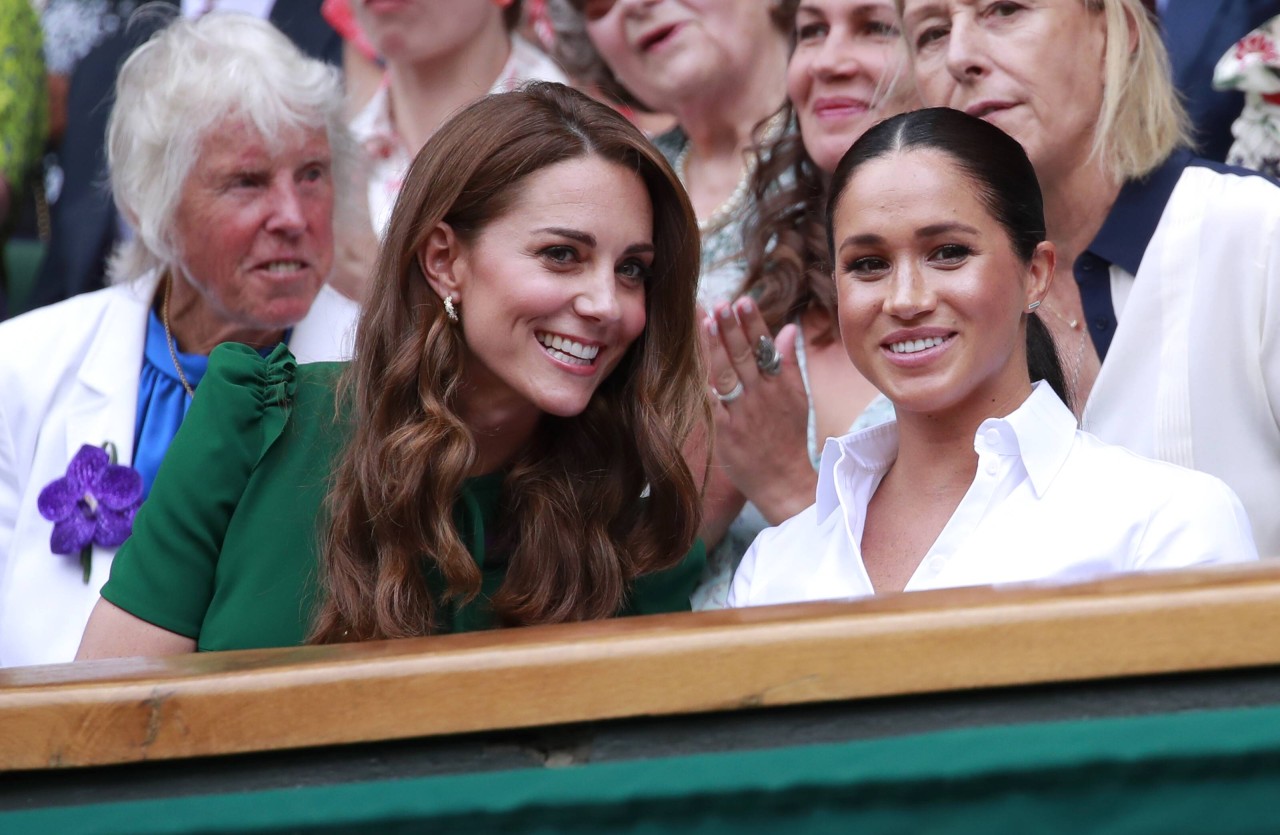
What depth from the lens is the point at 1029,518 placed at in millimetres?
1861

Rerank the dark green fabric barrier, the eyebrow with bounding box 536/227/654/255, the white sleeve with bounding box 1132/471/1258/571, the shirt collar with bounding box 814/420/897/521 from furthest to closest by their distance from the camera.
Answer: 1. the eyebrow with bounding box 536/227/654/255
2. the shirt collar with bounding box 814/420/897/521
3. the white sleeve with bounding box 1132/471/1258/571
4. the dark green fabric barrier

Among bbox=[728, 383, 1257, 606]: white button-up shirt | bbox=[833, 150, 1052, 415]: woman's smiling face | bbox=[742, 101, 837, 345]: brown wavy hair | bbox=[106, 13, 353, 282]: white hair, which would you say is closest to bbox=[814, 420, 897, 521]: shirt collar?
bbox=[728, 383, 1257, 606]: white button-up shirt

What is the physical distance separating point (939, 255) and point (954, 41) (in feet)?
2.17

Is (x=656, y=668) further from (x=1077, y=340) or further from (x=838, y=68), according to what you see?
(x=838, y=68)

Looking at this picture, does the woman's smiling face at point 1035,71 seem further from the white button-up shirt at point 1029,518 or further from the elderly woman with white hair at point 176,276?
the elderly woman with white hair at point 176,276

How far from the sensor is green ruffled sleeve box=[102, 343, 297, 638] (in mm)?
2170

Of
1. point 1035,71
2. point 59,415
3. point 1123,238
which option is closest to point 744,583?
point 1123,238

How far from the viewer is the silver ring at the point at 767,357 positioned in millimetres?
2613

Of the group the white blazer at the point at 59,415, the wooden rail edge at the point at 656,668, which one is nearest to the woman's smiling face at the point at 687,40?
the white blazer at the point at 59,415

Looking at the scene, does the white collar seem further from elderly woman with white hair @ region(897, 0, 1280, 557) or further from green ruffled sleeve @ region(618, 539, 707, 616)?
green ruffled sleeve @ region(618, 539, 707, 616)

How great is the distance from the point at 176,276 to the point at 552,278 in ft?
4.10

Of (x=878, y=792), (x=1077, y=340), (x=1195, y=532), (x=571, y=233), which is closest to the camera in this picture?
(x=878, y=792)

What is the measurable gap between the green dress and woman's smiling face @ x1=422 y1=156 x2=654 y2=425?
22 cm

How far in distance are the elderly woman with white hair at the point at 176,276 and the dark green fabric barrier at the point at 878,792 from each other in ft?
5.74
